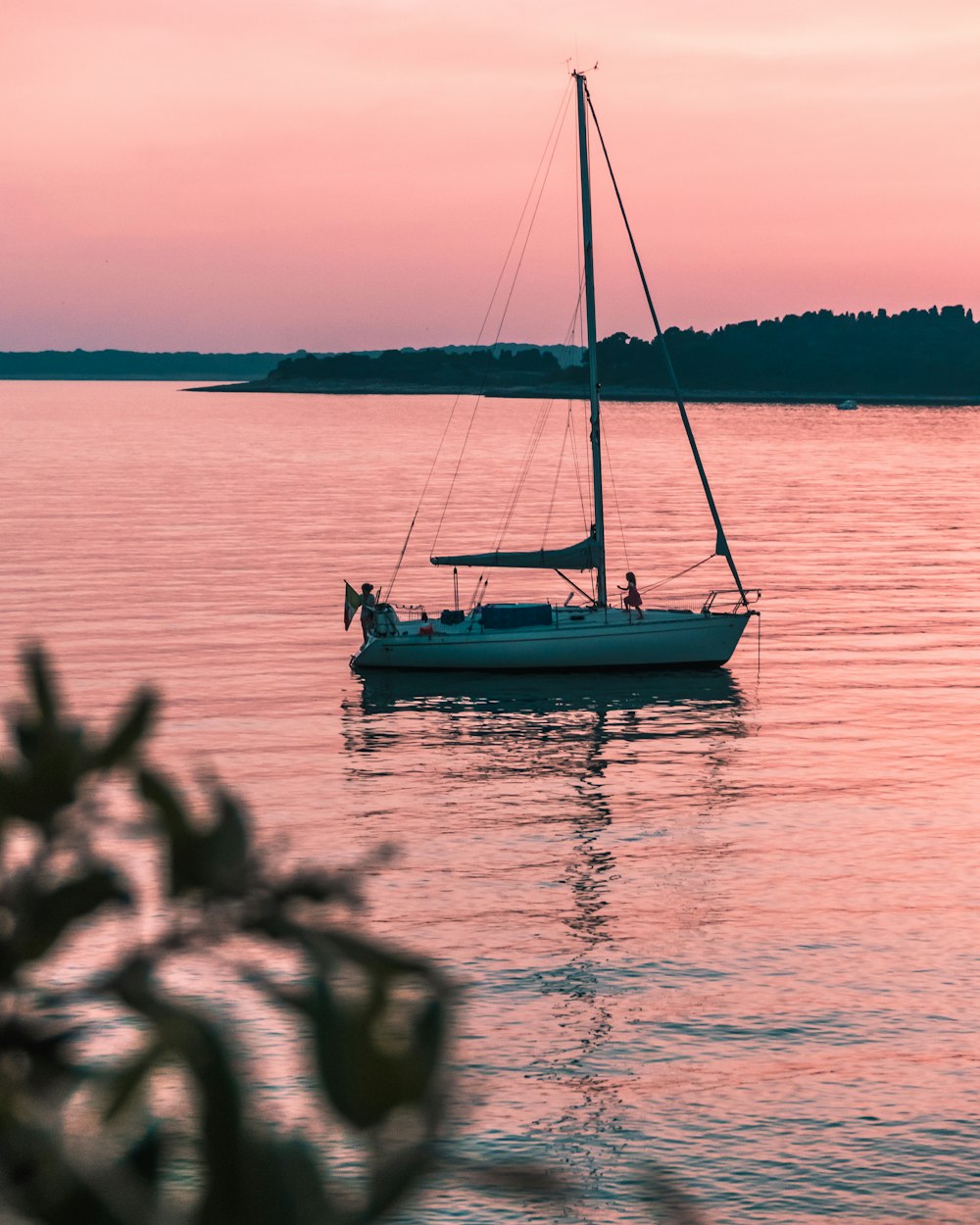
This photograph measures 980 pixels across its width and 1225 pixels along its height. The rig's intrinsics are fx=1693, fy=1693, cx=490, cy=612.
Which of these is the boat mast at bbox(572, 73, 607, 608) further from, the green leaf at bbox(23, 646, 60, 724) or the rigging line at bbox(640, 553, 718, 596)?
the green leaf at bbox(23, 646, 60, 724)

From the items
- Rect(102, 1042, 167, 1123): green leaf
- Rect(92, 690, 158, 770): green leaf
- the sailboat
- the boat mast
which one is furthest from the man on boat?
Rect(102, 1042, 167, 1123): green leaf

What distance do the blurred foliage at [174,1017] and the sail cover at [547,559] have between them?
162 ft

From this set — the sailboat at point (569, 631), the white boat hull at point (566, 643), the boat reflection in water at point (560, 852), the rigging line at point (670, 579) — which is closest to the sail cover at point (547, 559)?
the sailboat at point (569, 631)

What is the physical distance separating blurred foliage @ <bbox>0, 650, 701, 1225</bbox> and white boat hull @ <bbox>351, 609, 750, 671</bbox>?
162 feet

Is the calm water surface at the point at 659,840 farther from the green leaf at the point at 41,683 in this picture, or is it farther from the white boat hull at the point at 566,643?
the white boat hull at the point at 566,643

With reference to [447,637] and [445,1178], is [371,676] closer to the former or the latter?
[447,637]

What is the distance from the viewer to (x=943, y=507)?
12150 cm

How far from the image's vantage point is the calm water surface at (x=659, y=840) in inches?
818

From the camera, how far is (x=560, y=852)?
33.0 metres

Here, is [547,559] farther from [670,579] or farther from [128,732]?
[128,732]

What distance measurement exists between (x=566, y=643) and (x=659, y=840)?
17277mm

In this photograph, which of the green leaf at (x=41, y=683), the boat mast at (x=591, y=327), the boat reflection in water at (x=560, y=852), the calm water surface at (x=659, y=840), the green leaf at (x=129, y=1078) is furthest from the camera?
the boat mast at (x=591, y=327)

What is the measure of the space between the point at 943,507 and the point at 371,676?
7837cm

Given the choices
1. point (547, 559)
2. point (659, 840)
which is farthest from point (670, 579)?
point (659, 840)
